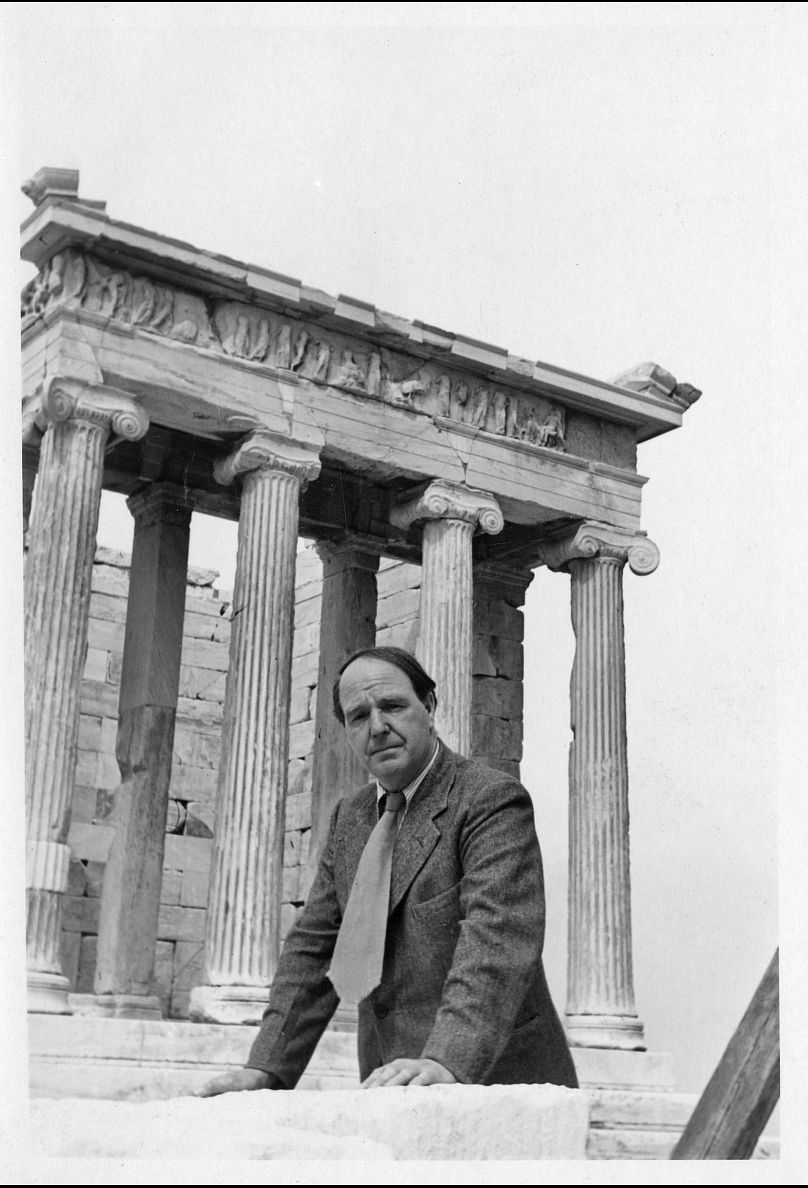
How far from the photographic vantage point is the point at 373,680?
13.2ft

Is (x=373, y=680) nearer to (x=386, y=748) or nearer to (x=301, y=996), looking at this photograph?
(x=386, y=748)

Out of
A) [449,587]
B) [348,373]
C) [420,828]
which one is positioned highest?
[348,373]

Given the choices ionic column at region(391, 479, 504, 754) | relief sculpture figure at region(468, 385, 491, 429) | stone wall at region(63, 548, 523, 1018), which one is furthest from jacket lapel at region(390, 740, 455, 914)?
stone wall at region(63, 548, 523, 1018)

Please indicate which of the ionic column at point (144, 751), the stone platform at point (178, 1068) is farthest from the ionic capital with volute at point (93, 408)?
the stone platform at point (178, 1068)

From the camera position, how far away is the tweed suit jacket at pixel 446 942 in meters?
3.55

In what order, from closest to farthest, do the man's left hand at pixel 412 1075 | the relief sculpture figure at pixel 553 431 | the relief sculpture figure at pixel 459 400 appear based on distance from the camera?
the man's left hand at pixel 412 1075 < the relief sculpture figure at pixel 459 400 < the relief sculpture figure at pixel 553 431

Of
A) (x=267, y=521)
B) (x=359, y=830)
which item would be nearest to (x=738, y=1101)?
(x=359, y=830)

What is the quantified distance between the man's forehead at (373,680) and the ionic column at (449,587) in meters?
7.78

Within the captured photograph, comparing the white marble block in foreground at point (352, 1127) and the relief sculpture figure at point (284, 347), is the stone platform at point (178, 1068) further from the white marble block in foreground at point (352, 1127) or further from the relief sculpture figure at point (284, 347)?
the white marble block in foreground at point (352, 1127)

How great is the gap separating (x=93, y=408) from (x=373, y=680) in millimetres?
7308

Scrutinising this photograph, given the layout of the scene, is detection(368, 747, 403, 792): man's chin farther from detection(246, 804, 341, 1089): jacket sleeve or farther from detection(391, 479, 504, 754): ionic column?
detection(391, 479, 504, 754): ionic column

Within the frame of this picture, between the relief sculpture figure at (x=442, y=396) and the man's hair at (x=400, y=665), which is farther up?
the relief sculpture figure at (x=442, y=396)

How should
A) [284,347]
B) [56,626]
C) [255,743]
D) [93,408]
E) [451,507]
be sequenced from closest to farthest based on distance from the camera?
[56,626] → [93,408] → [255,743] → [284,347] → [451,507]

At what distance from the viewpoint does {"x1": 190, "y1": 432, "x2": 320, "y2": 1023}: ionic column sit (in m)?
10.6
